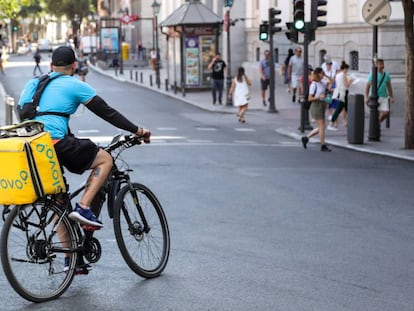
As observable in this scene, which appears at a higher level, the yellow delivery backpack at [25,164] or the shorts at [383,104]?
the yellow delivery backpack at [25,164]

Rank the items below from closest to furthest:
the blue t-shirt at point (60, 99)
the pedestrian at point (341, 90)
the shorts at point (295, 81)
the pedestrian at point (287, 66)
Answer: the blue t-shirt at point (60, 99) < the pedestrian at point (341, 90) < the shorts at point (295, 81) < the pedestrian at point (287, 66)

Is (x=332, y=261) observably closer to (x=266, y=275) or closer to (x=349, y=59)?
(x=266, y=275)

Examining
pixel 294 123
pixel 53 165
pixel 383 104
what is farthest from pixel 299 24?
pixel 53 165

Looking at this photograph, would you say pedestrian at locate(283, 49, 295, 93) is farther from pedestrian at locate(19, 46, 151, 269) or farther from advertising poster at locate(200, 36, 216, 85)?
pedestrian at locate(19, 46, 151, 269)

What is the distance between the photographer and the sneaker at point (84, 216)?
619cm

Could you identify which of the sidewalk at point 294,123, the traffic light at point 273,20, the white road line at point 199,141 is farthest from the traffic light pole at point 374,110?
the traffic light at point 273,20

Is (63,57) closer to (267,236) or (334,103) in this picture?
(267,236)

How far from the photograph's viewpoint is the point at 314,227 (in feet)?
30.5

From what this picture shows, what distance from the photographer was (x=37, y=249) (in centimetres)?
612

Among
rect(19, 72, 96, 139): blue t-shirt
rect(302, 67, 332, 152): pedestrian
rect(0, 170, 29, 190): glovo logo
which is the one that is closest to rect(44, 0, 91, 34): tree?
rect(302, 67, 332, 152): pedestrian

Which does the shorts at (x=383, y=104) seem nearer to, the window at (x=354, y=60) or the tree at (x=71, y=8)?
the window at (x=354, y=60)

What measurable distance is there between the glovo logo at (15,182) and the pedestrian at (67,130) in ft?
1.46

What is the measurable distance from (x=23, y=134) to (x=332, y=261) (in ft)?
9.43

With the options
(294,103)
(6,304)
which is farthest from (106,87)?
(6,304)
